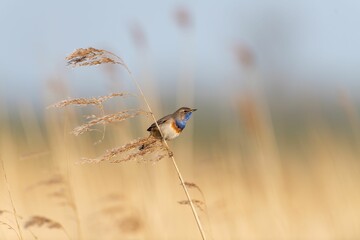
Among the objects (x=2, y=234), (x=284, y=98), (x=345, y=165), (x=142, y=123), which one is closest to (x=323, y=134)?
(x=345, y=165)

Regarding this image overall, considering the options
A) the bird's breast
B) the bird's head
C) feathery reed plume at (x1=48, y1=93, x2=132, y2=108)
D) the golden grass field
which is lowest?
the golden grass field

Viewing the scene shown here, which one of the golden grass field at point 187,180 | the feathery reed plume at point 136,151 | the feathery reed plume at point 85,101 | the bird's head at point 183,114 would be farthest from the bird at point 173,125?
the golden grass field at point 187,180

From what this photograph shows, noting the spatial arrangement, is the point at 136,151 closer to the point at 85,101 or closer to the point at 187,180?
the point at 85,101

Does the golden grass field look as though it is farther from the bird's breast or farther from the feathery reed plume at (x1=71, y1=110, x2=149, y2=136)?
the feathery reed plume at (x1=71, y1=110, x2=149, y2=136)

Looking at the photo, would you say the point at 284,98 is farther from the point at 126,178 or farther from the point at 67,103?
the point at 67,103

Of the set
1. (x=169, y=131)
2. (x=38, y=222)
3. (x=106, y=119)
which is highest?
(x=106, y=119)

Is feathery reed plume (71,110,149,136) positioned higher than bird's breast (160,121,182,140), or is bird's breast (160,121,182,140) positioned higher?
feathery reed plume (71,110,149,136)

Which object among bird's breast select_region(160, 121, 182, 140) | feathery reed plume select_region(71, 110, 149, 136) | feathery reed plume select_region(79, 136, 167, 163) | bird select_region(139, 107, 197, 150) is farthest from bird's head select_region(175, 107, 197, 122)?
feathery reed plume select_region(71, 110, 149, 136)

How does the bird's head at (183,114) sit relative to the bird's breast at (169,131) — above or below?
above

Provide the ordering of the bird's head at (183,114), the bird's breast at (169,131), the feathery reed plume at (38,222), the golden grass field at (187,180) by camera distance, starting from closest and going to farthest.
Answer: the feathery reed plume at (38,222) → the bird's breast at (169,131) → the bird's head at (183,114) → the golden grass field at (187,180)

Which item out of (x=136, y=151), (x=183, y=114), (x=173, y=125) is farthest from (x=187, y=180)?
(x=136, y=151)

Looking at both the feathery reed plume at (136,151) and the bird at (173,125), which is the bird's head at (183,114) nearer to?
the bird at (173,125)

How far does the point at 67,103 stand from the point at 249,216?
268 cm

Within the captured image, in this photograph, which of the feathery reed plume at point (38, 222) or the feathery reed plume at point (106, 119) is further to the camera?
the feathery reed plume at point (38, 222)
